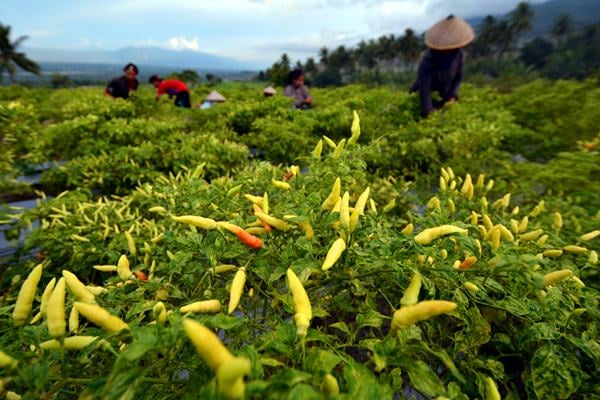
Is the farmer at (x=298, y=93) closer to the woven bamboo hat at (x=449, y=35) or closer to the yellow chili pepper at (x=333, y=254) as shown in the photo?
the woven bamboo hat at (x=449, y=35)

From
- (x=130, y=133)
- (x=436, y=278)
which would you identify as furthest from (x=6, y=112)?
(x=436, y=278)

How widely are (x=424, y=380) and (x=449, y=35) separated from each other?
5.55 m

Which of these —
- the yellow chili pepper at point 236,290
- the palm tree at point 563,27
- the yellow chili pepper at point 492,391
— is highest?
the palm tree at point 563,27

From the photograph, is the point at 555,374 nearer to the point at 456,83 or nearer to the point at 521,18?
the point at 456,83

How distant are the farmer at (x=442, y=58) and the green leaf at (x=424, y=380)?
504cm

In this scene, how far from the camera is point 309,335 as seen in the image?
862mm

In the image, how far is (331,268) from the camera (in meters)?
1.16

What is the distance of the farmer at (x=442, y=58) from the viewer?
5121 millimetres

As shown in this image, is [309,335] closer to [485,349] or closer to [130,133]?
[485,349]

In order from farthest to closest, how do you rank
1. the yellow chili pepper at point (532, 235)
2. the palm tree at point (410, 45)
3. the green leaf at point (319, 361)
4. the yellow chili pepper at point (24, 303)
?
1. the palm tree at point (410, 45)
2. the yellow chili pepper at point (532, 235)
3. the yellow chili pepper at point (24, 303)
4. the green leaf at point (319, 361)

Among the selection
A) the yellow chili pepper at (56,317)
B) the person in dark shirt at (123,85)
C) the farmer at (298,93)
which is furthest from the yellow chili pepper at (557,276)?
the person in dark shirt at (123,85)

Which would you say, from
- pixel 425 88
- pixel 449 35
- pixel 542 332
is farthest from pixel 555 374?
pixel 449 35

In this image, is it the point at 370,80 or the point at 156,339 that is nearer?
the point at 156,339

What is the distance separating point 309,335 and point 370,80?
2444 inches
